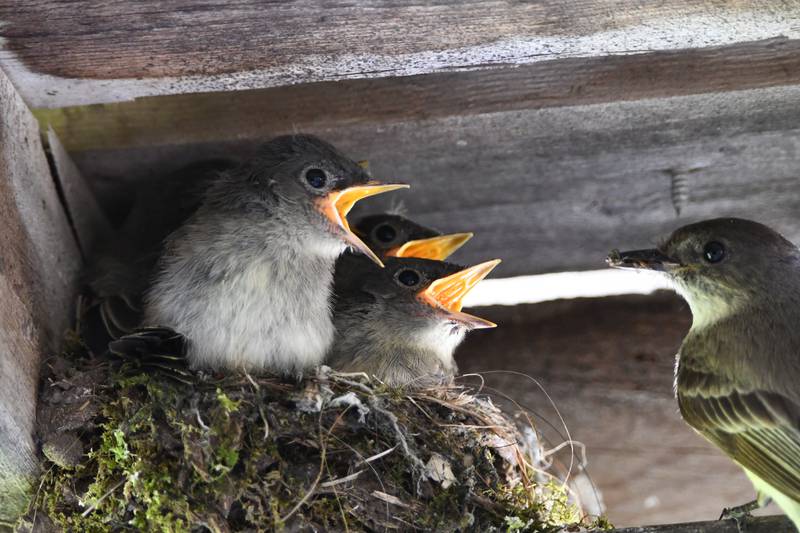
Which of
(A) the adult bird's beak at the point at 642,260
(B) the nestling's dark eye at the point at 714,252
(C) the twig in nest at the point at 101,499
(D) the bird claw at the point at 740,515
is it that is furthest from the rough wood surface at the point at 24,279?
(B) the nestling's dark eye at the point at 714,252

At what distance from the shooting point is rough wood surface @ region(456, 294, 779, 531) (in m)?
3.86

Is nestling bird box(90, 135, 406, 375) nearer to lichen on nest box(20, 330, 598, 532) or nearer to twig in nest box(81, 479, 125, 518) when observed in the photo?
lichen on nest box(20, 330, 598, 532)

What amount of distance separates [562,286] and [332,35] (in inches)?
71.9

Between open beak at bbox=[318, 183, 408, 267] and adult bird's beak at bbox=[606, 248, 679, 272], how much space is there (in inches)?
29.5

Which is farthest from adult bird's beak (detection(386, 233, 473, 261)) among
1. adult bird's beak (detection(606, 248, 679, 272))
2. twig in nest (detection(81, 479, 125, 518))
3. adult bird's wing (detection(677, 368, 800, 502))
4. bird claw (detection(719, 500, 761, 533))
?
twig in nest (detection(81, 479, 125, 518))

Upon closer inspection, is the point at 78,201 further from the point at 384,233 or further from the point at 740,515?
the point at 740,515

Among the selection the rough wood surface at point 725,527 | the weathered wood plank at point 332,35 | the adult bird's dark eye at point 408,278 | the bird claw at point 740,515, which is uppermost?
the weathered wood plank at point 332,35

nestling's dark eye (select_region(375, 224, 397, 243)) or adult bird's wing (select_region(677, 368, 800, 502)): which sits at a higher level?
adult bird's wing (select_region(677, 368, 800, 502))

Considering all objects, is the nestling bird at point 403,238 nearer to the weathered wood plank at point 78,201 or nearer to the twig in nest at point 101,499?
the weathered wood plank at point 78,201

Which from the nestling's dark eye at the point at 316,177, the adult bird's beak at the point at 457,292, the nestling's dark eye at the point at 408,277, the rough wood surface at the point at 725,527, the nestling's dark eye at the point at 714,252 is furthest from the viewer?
the nestling's dark eye at the point at 408,277

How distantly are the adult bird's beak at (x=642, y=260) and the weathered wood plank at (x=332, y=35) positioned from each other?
0.71 m

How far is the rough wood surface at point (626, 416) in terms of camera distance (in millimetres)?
3863

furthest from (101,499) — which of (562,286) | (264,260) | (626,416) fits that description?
(562,286)

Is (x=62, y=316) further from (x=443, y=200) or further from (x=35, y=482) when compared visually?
(x=443, y=200)
